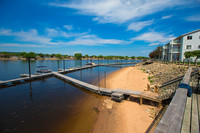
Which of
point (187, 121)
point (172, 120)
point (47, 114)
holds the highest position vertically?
point (172, 120)

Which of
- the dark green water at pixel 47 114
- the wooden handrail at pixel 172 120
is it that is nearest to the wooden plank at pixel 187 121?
the wooden handrail at pixel 172 120

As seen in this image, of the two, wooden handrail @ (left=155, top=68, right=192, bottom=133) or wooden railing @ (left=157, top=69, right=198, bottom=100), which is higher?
wooden handrail @ (left=155, top=68, right=192, bottom=133)

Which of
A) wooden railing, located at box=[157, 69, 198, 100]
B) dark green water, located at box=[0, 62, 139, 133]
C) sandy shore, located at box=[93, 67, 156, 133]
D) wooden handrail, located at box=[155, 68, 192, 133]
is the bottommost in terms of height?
dark green water, located at box=[0, 62, 139, 133]

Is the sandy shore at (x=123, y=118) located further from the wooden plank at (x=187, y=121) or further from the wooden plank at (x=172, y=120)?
the wooden plank at (x=172, y=120)

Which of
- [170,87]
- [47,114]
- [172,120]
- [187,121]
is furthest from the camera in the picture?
[47,114]

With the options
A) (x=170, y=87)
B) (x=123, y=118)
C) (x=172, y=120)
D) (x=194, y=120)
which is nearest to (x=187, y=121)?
(x=194, y=120)

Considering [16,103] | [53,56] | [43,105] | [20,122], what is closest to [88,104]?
[43,105]

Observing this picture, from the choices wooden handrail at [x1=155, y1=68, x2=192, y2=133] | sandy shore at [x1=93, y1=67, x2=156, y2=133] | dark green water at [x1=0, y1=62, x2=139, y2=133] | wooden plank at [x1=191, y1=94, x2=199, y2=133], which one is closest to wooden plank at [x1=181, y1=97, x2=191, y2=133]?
wooden plank at [x1=191, y1=94, x2=199, y2=133]

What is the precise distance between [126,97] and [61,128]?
679 cm

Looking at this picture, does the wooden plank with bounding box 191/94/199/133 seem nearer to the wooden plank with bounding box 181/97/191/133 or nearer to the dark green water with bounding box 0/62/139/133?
the wooden plank with bounding box 181/97/191/133

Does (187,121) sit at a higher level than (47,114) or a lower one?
higher

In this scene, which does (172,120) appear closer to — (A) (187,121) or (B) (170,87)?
(A) (187,121)

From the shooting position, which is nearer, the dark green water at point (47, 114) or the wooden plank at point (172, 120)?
the wooden plank at point (172, 120)

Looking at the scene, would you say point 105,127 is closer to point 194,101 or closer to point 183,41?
point 194,101
